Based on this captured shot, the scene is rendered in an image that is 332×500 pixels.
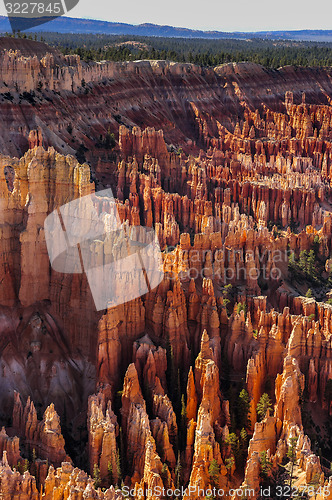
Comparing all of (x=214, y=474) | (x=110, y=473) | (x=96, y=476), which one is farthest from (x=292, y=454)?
(x=96, y=476)

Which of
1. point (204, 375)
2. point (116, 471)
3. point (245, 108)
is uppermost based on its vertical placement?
point (245, 108)

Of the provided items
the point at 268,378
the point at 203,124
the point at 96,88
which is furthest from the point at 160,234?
the point at 203,124

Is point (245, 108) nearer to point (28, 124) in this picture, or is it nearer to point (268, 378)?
point (28, 124)

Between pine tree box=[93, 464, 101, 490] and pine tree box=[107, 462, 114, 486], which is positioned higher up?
pine tree box=[93, 464, 101, 490]

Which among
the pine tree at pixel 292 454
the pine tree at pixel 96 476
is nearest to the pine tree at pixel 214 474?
the pine tree at pixel 292 454

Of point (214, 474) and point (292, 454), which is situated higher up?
point (292, 454)

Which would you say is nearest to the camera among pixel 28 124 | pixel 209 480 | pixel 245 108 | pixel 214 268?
pixel 209 480

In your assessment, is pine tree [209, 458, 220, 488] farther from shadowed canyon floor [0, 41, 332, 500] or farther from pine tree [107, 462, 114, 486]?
pine tree [107, 462, 114, 486]

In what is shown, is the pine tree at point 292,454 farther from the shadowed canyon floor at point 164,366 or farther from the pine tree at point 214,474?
the pine tree at point 214,474

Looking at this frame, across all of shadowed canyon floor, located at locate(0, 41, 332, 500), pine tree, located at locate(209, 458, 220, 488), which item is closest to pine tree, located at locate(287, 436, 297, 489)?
shadowed canyon floor, located at locate(0, 41, 332, 500)

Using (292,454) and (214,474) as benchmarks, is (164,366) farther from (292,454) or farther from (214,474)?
(292,454)

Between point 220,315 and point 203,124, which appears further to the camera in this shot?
point 203,124
